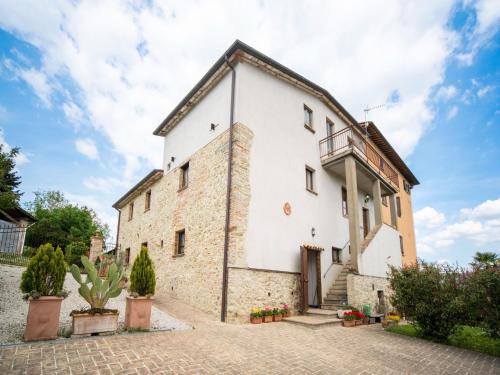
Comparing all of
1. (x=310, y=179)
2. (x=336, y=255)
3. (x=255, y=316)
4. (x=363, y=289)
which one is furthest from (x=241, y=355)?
(x=336, y=255)

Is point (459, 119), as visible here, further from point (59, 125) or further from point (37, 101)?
point (59, 125)

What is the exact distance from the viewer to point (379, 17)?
768 cm

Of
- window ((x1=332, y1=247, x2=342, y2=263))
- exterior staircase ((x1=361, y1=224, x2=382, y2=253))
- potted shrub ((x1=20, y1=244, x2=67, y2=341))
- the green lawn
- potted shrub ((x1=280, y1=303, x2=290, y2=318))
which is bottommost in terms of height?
the green lawn

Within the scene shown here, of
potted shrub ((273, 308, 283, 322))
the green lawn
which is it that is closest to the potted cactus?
potted shrub ((273, 308, 283, 322))

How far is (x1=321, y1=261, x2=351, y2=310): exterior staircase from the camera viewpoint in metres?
9.92

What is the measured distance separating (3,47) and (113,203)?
513 inches

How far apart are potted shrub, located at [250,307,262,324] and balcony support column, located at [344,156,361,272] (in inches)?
168

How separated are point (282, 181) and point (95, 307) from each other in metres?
6.71

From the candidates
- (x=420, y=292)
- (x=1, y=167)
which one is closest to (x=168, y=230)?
(x=1, y=167)

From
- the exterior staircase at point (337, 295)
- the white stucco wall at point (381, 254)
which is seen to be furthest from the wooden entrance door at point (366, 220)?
the exterior staircase at point (337, 295)

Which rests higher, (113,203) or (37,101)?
(37,101)

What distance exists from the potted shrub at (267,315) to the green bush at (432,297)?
3.63 m

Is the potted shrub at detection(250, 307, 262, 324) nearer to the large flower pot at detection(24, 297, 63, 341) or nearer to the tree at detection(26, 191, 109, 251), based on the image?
the large flower pot at detection(24, 297, 63, 341)

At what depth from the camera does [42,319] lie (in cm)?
452
